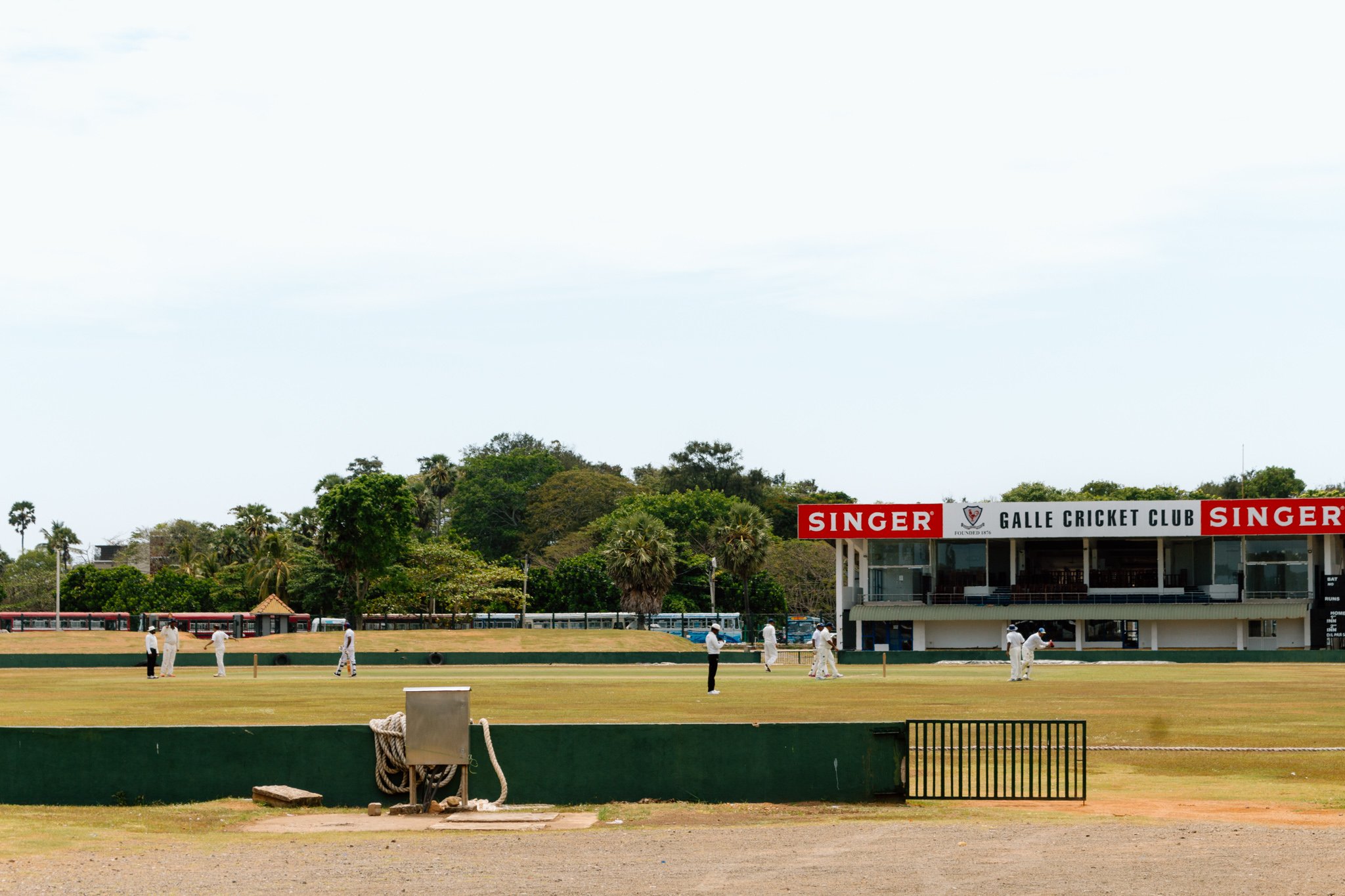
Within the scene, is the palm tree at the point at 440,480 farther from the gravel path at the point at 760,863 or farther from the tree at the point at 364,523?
the gravel path at the point at 760,863

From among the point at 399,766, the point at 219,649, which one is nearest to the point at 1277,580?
the point at 219,649

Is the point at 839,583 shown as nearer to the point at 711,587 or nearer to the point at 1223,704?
the point at 711,587

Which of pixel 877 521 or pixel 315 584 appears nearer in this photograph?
pixel 877 521

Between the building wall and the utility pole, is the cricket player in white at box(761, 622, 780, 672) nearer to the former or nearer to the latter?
the building wall

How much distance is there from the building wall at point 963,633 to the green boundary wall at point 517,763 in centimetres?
6958

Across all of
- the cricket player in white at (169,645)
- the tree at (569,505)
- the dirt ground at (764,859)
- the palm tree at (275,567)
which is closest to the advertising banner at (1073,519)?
the cricket player in white at (169,645)

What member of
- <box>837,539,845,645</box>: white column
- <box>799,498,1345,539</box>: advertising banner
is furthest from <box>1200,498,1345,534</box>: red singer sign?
<box>837,539,845,645</box>: white column

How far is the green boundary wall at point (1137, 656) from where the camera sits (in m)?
64.1

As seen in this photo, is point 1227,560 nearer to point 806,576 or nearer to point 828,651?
point 806,576

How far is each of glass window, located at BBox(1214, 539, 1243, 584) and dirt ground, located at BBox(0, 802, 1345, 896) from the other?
7264 cm

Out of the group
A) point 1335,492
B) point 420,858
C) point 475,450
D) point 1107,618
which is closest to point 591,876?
point 420,858

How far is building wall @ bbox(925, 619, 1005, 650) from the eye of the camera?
283 feet

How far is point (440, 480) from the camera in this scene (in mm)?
165750

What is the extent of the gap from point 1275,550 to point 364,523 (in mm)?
53878
